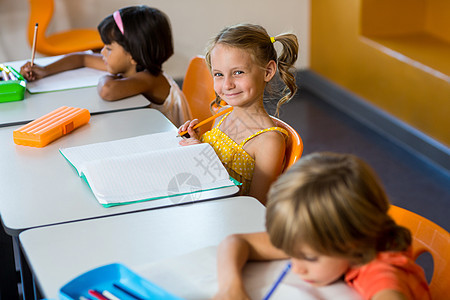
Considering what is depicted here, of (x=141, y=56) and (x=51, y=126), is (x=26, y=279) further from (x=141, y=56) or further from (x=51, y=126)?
(x=141, y=56)

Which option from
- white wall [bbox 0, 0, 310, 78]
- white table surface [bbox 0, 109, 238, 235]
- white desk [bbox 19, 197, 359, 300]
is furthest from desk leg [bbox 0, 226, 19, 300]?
white wall [bbox 0, 0, 310, 78]

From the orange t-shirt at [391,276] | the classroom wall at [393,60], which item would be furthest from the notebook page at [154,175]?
the classroom wall at [393,60]

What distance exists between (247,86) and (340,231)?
0.95 metres

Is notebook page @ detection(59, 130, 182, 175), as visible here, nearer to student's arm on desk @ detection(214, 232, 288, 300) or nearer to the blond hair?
student's arm on desk @ detection(214, 232, 288, 300)

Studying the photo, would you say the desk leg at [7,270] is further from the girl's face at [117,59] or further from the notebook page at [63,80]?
the girl's face at [117,59]

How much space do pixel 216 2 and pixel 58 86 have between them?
216 centimetres

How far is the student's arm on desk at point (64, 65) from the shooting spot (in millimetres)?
2477

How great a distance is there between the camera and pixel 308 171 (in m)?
1.00

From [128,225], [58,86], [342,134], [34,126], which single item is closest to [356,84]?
[342,134]

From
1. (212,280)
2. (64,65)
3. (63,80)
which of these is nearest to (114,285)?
(212,280)

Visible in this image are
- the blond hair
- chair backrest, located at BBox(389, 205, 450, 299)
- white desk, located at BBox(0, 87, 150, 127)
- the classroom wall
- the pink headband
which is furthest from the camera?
the classroom wall

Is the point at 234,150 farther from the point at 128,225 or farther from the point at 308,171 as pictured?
the point at 308,171

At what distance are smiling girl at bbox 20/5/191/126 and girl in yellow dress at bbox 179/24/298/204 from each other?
52 cm

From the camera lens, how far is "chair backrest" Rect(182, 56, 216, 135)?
2.45 metres
